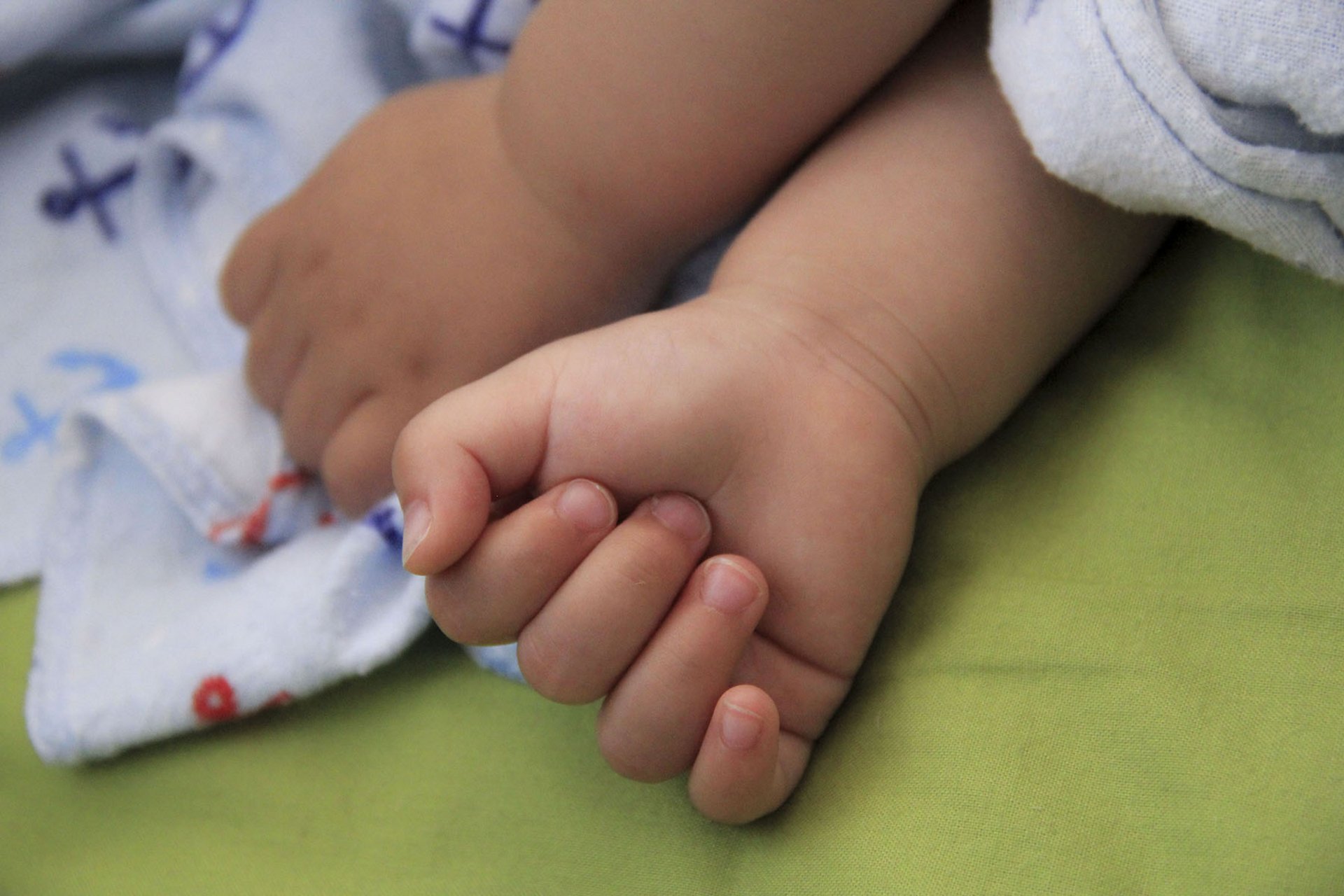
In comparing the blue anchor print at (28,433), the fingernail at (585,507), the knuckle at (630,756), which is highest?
the fingernail at (585,507)

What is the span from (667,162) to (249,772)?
0.36 meters

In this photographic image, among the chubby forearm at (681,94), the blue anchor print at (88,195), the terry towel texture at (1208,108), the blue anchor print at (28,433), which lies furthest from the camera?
the blue anchor print at (88,195)

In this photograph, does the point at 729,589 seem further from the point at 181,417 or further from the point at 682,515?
the point at 181,417

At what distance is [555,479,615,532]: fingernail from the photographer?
1.34 feet

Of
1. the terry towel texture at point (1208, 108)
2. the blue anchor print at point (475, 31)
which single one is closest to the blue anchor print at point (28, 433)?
the blue anchor print at point (475, 31)

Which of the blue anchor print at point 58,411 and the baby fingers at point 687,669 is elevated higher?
the baby fingers at point 687,669

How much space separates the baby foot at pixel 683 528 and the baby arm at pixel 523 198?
11 centimetres

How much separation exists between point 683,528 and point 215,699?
27 cm

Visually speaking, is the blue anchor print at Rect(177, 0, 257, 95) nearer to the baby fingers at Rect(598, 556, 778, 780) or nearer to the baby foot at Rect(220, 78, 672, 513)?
the baby foot at Rect(220, 78, 672, 513)

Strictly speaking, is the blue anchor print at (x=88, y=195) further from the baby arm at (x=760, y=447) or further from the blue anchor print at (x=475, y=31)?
the baby arm at (x=760, y=447)

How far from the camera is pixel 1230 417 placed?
48 centimetres

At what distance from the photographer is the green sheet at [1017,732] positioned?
15.9 inches

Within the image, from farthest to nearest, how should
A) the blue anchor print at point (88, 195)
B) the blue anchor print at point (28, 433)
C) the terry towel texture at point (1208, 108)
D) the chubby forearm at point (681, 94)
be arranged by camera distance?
1. the blue anchor print at point (88, 195)
2. the blue anchor print at point (28, 433)
3. the chubby forearm at point (681, 94)
4. the terry towel texture at point (1208, 108)

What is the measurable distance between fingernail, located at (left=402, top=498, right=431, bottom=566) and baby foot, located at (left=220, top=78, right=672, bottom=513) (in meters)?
0.19
